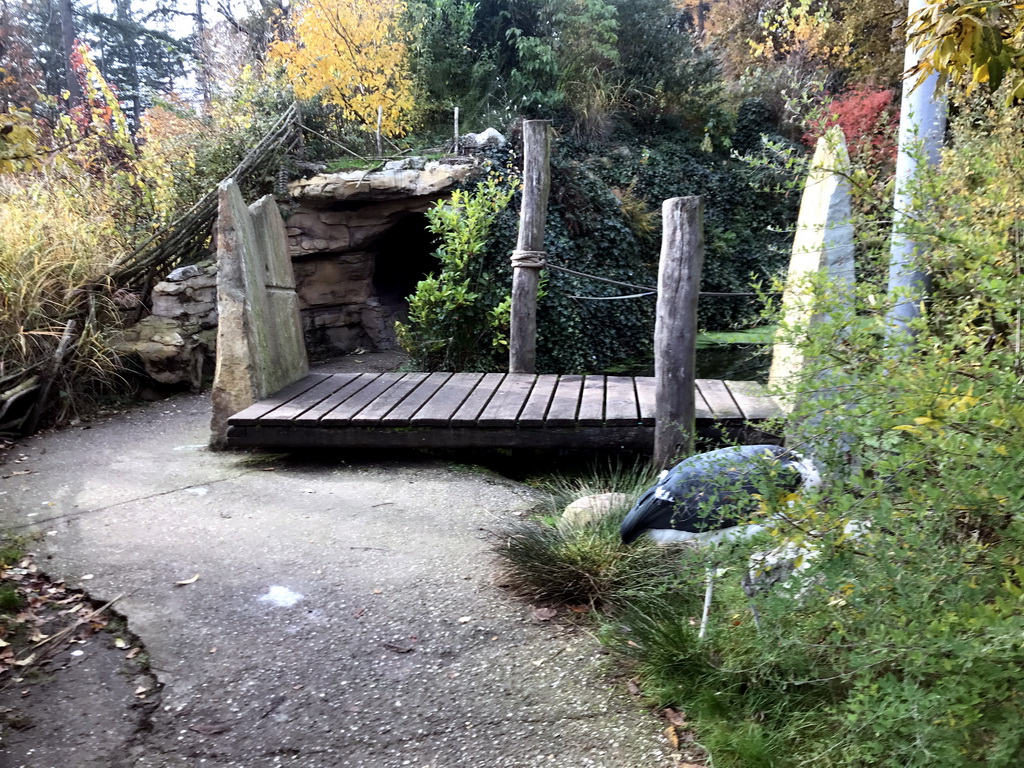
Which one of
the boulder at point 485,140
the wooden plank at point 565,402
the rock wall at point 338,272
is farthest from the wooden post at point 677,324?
the boulder at point 485,140

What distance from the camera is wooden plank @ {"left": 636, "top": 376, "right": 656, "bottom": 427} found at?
461 cm

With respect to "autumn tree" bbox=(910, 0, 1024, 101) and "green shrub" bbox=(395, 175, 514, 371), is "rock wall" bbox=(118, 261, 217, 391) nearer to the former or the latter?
"green shrub" bbox=(395, 175, 514, 371)

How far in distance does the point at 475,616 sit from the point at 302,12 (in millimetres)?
10249

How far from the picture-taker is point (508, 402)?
16.6ft

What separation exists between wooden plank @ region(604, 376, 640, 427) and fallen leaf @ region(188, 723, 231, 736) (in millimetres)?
Result: 2962

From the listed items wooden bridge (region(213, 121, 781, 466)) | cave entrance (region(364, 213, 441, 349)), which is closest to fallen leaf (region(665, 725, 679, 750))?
wooden bridge (region(213, 121, 781, 466))

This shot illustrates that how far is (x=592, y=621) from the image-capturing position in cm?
264

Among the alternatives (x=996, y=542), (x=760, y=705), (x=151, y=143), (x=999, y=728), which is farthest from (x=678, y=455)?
(x=151, y=143)

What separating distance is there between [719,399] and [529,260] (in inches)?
80.2

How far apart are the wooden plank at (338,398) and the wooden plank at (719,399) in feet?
8.35

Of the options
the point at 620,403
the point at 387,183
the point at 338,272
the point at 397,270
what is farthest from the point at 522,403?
the point at 397,270

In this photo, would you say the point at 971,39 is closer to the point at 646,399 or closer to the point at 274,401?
the point at 646,399

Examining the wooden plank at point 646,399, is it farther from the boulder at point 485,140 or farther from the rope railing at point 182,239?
the rope railing at point 182,239

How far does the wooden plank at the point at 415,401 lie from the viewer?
4723 mm
